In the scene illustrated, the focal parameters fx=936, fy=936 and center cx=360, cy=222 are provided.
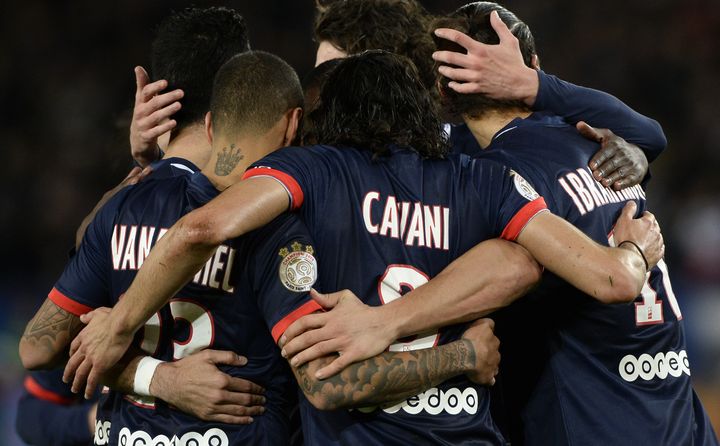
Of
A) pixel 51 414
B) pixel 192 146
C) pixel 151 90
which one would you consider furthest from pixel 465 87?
pixel 51 414

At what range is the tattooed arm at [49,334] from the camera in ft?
11.2

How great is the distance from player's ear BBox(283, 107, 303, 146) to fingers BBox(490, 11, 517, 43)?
848 millimetres

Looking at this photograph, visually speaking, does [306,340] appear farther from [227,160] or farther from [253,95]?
[253,95]

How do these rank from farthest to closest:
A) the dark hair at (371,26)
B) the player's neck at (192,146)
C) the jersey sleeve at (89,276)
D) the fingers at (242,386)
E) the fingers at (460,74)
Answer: the dark hair at (371,26) → the player's neck at (192,146) → the fingers at (460,74) → the jersey sleeve at (89,276) → the fingers at (242,386)

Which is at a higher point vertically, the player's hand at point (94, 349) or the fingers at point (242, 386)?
the player's hand at point (94, 349)

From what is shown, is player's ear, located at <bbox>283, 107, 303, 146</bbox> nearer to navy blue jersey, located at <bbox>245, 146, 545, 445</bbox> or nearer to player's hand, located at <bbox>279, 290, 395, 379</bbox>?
navy blue jersey, located at <bbox>245, 146, 545, 445</bbox>

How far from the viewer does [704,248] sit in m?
10.4

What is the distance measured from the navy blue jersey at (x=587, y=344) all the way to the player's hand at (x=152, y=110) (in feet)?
4.38

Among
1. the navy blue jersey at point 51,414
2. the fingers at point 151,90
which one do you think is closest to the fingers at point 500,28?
the fingers at point 151,90

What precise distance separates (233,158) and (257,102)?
222 mm

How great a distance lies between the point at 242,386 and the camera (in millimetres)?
3184

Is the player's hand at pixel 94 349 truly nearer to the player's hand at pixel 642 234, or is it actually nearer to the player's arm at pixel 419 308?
the player's arm at pixel 419 308

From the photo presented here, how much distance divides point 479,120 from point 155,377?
5.35 ft

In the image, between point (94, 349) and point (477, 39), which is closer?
point (94, 349)
